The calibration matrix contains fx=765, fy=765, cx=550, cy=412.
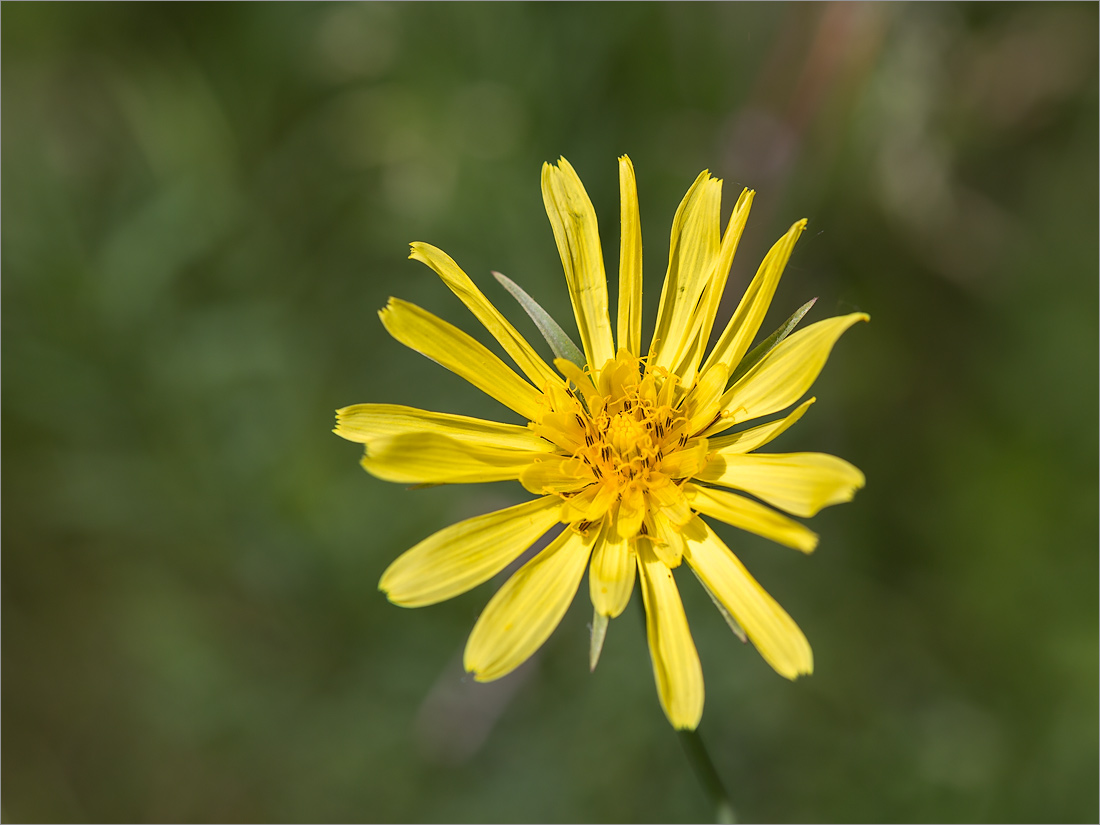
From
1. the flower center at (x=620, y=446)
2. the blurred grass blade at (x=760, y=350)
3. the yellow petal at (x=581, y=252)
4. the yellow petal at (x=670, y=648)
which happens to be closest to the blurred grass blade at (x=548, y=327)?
the flower center at (x=620, y=446)

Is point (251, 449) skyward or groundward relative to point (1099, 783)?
skyward

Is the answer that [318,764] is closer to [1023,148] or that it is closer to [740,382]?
[740,382]

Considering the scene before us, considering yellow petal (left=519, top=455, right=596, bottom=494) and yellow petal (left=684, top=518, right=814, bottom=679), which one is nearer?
yellow petal (left=684, top=518, right=814, bottom=679)

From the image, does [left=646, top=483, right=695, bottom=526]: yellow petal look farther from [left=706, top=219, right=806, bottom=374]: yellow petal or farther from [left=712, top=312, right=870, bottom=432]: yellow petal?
[left=706, top=219, right=806, bottom=374]: yellow petal

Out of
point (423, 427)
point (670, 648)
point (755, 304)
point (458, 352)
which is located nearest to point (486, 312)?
point (458, 352)

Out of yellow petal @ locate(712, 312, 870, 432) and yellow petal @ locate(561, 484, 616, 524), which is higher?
yellow petal @ locate(712, 312, 870, 432)

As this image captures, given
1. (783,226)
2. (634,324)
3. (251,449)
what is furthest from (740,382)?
(251,449)

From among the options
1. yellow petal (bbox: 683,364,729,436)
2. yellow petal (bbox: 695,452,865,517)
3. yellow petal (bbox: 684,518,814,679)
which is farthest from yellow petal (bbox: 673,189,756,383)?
yellow petal (bbox: 684,518,814,679)
